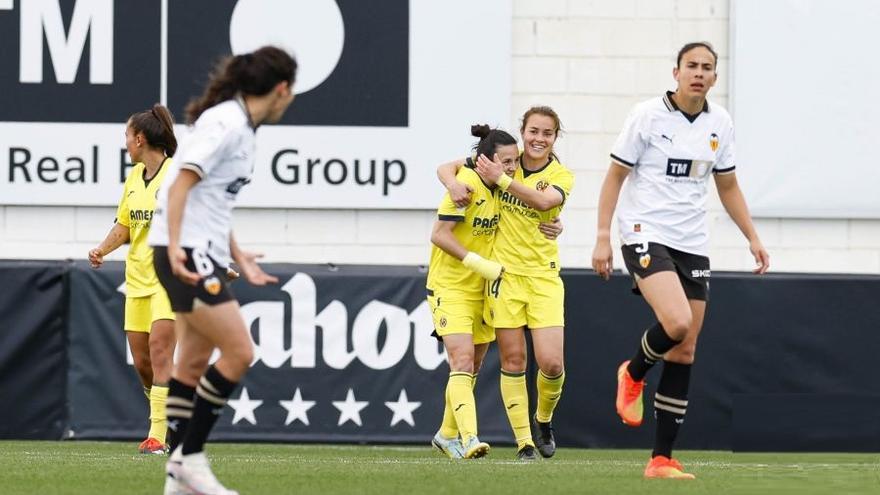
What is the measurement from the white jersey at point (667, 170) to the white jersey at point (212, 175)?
7.03 ft

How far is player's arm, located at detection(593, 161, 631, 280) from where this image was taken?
7.46m

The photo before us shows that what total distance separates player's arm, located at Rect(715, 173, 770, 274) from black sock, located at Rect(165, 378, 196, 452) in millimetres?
2875

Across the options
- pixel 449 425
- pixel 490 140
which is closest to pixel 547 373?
pixel 449 425

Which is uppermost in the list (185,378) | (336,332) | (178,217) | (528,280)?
(178,217)

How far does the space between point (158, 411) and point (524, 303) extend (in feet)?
7.02

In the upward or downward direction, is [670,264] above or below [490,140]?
below

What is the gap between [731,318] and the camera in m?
11.6

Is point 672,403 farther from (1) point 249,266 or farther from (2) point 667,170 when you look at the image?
(1) point 249,266

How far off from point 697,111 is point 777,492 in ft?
5.76

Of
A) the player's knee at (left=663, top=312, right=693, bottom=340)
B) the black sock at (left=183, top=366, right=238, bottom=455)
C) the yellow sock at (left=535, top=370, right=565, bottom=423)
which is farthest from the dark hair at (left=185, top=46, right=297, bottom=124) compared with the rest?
the yellow sock at (left=535, top=370, right=565, bottom=423)

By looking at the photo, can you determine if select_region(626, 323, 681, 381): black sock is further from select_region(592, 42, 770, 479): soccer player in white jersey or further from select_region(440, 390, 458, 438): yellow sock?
select_region(440, 390, 458, 438): yellow sock

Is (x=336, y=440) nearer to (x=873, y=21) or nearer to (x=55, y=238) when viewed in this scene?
(x=55, y=238)

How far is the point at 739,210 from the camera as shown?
7.85m

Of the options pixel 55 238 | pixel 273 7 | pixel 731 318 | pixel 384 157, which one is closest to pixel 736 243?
pixel 731 318
